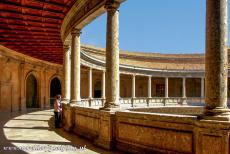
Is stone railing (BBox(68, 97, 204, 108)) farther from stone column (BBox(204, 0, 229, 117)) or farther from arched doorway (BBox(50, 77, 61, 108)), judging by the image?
stone column (BBox(204, 0, 229, 117))

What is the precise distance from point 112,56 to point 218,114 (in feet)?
14.2

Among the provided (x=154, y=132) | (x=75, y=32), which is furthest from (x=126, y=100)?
(x=154, y=132)

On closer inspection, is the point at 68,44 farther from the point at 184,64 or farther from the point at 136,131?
the point at 184,64

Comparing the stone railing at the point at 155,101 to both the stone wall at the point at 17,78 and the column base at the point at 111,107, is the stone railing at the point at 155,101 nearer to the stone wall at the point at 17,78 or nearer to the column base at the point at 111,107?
the stone wall at the point at 17,78

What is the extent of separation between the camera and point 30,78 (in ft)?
98.5

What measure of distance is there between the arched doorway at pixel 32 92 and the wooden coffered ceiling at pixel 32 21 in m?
11.1

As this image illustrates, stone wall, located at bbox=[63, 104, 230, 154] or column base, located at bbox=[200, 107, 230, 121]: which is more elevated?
column base, located at bbox=[200, 107, 230, 121]

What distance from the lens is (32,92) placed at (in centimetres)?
3042

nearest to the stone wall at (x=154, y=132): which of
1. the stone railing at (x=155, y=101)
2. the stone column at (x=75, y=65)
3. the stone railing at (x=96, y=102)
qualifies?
the stone column at (x=75, y=65)

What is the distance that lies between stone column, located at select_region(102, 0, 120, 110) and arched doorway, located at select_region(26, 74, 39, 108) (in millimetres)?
22095

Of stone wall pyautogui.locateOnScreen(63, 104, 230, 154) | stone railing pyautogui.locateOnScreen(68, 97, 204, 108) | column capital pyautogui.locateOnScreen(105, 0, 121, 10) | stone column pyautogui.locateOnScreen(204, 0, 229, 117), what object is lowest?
stone railing pyautogui.locateOnScreen(68, 97, 204, 108)

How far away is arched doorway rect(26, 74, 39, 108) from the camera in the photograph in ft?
97.6

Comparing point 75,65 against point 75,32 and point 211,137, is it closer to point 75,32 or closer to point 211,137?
point 75,32

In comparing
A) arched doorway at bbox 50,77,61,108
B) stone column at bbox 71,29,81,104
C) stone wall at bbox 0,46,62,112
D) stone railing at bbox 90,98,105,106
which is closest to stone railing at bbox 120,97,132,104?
A: stone railing at bbox 90,98,105,106
